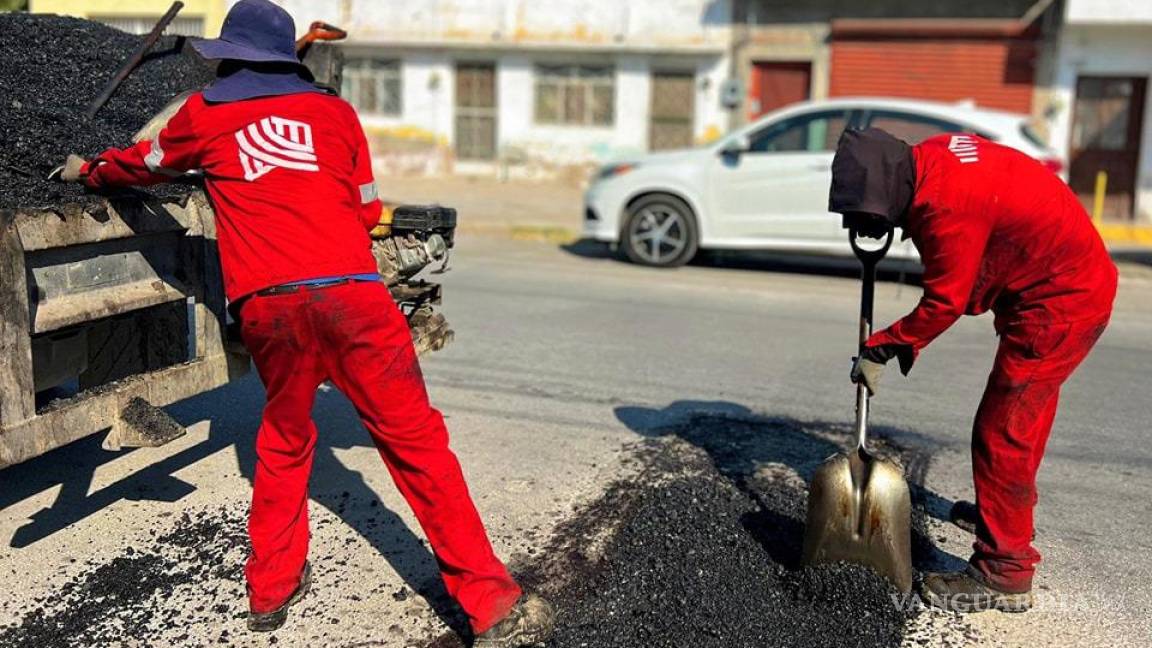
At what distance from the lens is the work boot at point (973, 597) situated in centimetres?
368

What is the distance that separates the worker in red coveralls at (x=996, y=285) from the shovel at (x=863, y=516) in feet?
0.70

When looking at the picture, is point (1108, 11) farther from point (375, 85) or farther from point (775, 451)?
point (775, 451)

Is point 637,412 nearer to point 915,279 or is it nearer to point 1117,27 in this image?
point 915,279

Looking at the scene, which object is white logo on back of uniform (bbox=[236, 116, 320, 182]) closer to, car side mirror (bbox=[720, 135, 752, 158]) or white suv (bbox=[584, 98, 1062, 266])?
white suv (bbox=[584, 98, 1062, 266])

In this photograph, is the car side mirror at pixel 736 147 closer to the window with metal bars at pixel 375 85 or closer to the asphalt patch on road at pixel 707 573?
the asphalt patch on road at pixel 707 573

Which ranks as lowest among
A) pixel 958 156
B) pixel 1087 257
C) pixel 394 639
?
pixel 394 639

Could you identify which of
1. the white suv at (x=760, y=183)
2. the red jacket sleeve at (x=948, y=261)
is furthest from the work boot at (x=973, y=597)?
the white suv at (x=760, y=183)

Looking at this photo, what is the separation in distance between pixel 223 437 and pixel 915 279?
25.0ft

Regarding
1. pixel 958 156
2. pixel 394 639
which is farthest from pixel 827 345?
pixel 394 639

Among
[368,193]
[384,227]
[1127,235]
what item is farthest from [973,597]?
[1127,235]

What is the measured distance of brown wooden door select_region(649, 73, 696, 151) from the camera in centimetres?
2094

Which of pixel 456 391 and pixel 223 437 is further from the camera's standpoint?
pixel 456 391

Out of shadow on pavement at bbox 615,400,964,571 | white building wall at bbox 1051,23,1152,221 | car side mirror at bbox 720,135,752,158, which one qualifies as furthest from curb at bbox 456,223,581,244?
white building wall at bbox 1051,23,1152,221

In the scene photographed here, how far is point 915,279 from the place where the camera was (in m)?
10.9
